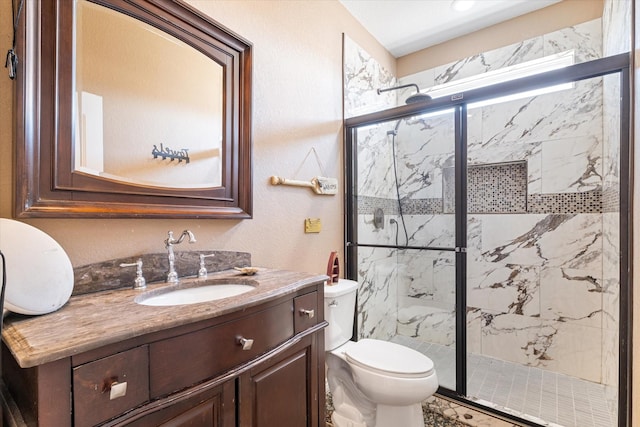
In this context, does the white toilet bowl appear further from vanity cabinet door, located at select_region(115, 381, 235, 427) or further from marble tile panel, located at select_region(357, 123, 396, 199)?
marble tile panel, located at select_region(357, 123, 396, 199)

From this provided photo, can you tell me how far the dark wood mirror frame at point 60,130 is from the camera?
0.88 m

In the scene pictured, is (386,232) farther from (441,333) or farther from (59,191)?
(59,191)

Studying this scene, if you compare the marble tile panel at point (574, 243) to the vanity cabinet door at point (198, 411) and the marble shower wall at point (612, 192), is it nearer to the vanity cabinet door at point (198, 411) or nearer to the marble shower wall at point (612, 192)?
the marble shower wall at point (612, 192)

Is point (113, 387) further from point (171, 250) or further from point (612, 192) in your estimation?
point (612, 192)

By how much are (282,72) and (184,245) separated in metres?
1.13

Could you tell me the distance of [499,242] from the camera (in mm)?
2510

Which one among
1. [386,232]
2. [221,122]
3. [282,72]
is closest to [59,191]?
[221,122]

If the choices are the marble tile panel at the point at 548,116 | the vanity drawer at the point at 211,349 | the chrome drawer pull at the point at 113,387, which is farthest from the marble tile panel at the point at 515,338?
the chrome drawer pull at the point at 113,387

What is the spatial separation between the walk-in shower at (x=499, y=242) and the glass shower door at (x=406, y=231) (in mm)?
11

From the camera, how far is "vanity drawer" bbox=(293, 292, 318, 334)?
1116 mm

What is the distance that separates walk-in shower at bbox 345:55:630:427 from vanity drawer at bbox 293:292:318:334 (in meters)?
1.12

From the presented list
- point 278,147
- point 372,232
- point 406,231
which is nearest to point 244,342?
point 278,147

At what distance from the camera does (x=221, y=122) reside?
1431mm

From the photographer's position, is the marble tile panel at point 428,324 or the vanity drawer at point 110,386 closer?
the vanity drawer at point 110,386
